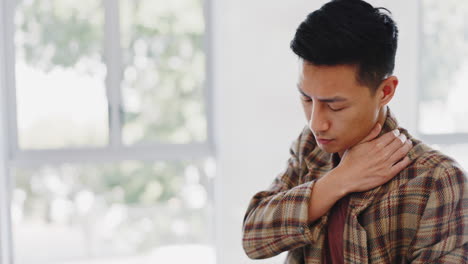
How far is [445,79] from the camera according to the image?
3250 millimetres

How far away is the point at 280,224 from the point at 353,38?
472mm

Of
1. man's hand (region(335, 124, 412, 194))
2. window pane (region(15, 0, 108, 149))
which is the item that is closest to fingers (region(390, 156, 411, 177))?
man's hand (region(335, 124, 412, 194))

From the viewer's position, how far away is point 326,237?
124 cm

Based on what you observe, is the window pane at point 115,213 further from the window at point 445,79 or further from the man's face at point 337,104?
the man's face at point 337,104

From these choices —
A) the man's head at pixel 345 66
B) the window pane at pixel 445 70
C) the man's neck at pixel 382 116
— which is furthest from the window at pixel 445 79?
the man's head at pixel 345 66

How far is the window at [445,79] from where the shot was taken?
10.5 feet

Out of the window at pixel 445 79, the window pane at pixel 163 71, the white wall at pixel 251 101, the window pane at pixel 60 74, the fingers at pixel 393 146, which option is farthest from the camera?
the window at pixel 445 79

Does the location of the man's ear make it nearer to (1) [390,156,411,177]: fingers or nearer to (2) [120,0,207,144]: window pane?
(1) [390,156,411,177]: fingers

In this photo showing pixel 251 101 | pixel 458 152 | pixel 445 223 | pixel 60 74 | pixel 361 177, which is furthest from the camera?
pixel 458 152

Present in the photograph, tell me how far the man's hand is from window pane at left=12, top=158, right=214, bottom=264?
1.74 meters

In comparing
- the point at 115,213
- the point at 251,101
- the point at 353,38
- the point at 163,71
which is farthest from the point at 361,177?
the point at 115,213

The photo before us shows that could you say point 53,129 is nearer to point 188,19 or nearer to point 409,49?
point 188,19

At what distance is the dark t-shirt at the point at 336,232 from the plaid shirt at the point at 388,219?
3 centimetres

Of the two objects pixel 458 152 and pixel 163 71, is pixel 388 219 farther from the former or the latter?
pixel 458 152
